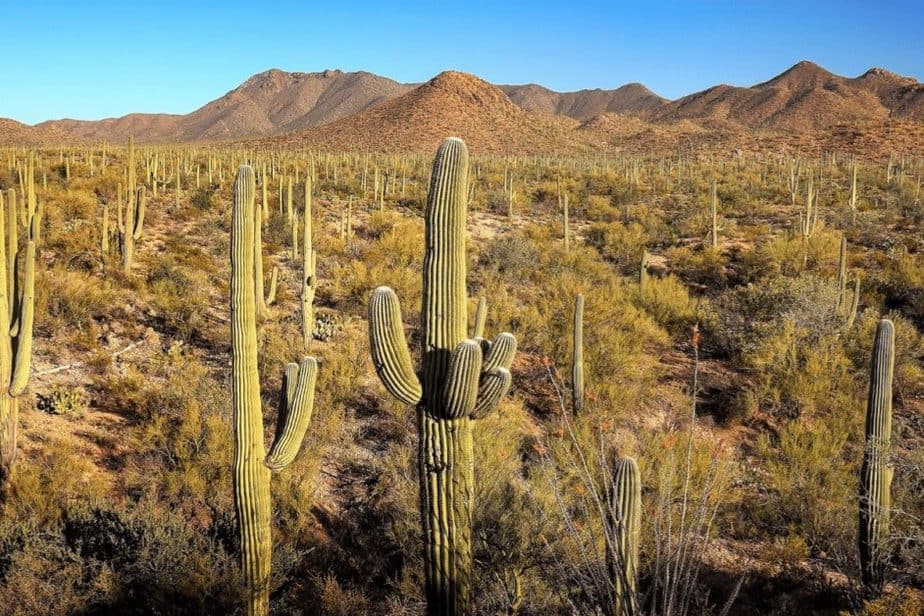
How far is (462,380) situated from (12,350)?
18.1 feet

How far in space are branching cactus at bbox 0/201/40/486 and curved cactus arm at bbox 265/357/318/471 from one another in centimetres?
325

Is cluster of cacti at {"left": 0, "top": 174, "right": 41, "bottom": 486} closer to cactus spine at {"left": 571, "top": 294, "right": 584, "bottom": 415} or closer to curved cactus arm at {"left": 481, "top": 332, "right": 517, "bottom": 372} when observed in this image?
curved cactus arm at {"left": 481, "top": 332, "right": 517, "bottom": 372}

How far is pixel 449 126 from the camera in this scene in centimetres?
6650

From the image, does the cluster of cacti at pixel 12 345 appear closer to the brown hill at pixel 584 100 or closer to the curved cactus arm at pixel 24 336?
the curved cactus arm at pixel 24 336

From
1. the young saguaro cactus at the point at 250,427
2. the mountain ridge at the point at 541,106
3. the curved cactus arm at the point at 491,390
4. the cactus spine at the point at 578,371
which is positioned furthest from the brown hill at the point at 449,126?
the curved cactus arm at the point at 491,390

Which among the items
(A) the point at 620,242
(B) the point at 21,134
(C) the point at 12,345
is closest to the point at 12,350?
(C) the point at 12,345

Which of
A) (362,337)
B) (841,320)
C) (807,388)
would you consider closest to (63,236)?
(362,337)

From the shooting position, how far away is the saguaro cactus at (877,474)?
5238 mm

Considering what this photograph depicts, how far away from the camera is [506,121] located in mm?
71500

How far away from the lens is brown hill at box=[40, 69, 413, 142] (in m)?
122

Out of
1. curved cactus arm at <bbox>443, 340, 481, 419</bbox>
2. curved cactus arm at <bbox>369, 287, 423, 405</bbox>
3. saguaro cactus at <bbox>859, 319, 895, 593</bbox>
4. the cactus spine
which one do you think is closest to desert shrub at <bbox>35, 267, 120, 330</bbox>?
the cactus spine

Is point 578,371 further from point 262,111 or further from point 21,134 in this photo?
point 262,111

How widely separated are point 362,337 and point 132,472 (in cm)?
465

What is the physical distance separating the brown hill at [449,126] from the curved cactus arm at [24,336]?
53.1 m
